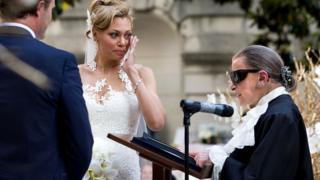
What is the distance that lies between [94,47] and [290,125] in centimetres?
131

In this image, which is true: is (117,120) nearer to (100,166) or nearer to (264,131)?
(100,166)

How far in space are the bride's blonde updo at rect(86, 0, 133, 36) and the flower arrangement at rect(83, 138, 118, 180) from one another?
0.64 m

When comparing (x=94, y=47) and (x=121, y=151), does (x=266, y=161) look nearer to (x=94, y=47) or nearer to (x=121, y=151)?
(x=121, y=151)

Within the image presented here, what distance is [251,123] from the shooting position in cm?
404

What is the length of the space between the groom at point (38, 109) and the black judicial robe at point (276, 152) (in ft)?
2.69

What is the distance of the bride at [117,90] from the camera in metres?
4.42

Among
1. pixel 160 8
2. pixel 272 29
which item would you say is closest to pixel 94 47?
pixel 272 29

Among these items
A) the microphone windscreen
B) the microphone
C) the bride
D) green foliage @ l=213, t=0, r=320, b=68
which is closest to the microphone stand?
the microphone

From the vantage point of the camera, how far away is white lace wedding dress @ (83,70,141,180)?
14.5 ft

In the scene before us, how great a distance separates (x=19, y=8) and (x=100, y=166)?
1.29 metres

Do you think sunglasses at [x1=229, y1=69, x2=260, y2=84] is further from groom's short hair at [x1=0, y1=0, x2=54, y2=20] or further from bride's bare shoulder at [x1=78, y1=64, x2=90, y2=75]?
groom's short hair at [x1=0, y1=0, x2=54, y2=20]

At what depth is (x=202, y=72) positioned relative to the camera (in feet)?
52.0

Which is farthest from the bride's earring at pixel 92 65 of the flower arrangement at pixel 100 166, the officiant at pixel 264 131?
the officiant at pixel 264 131

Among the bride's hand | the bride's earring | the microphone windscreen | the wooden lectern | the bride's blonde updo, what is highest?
the bride's blonde updo
